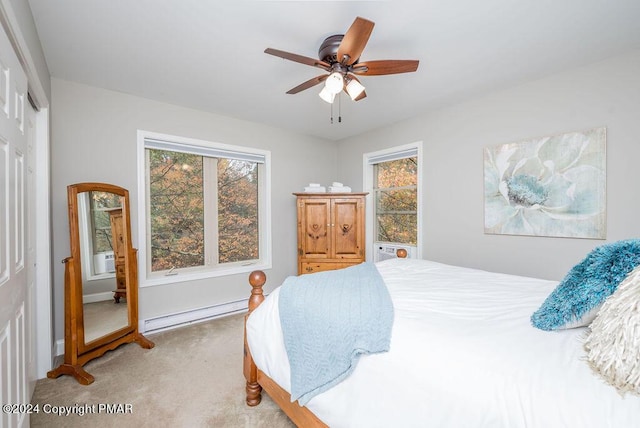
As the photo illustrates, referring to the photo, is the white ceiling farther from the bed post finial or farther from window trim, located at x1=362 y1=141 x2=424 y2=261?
the bed post finial

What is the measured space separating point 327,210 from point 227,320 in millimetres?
1771

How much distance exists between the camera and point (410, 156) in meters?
3.49

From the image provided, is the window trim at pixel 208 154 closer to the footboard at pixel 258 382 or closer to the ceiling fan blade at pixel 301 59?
the footboard at pixel 258 382

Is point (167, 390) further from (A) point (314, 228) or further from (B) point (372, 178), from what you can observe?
(B) point (372, 178)

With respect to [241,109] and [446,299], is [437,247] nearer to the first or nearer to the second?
[446,299]

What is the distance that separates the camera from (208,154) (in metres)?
3.27

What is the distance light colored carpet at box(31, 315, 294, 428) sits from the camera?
1.62 meters

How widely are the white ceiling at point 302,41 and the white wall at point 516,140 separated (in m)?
0.17

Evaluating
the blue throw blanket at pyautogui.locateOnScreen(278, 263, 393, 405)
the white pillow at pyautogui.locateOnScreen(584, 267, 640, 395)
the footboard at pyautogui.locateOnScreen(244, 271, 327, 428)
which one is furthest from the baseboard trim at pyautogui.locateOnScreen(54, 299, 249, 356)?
the white pillow at pyautogui.locateOnScreen(584, 267, 640, 395)

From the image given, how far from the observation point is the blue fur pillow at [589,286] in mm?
917

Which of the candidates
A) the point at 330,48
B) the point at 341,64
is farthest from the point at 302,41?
the point at 341,64

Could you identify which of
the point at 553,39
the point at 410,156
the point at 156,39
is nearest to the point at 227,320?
the point at 156,39

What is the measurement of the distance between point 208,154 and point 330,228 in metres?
1.74

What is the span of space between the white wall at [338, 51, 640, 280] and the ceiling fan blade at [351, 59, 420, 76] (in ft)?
2.39
